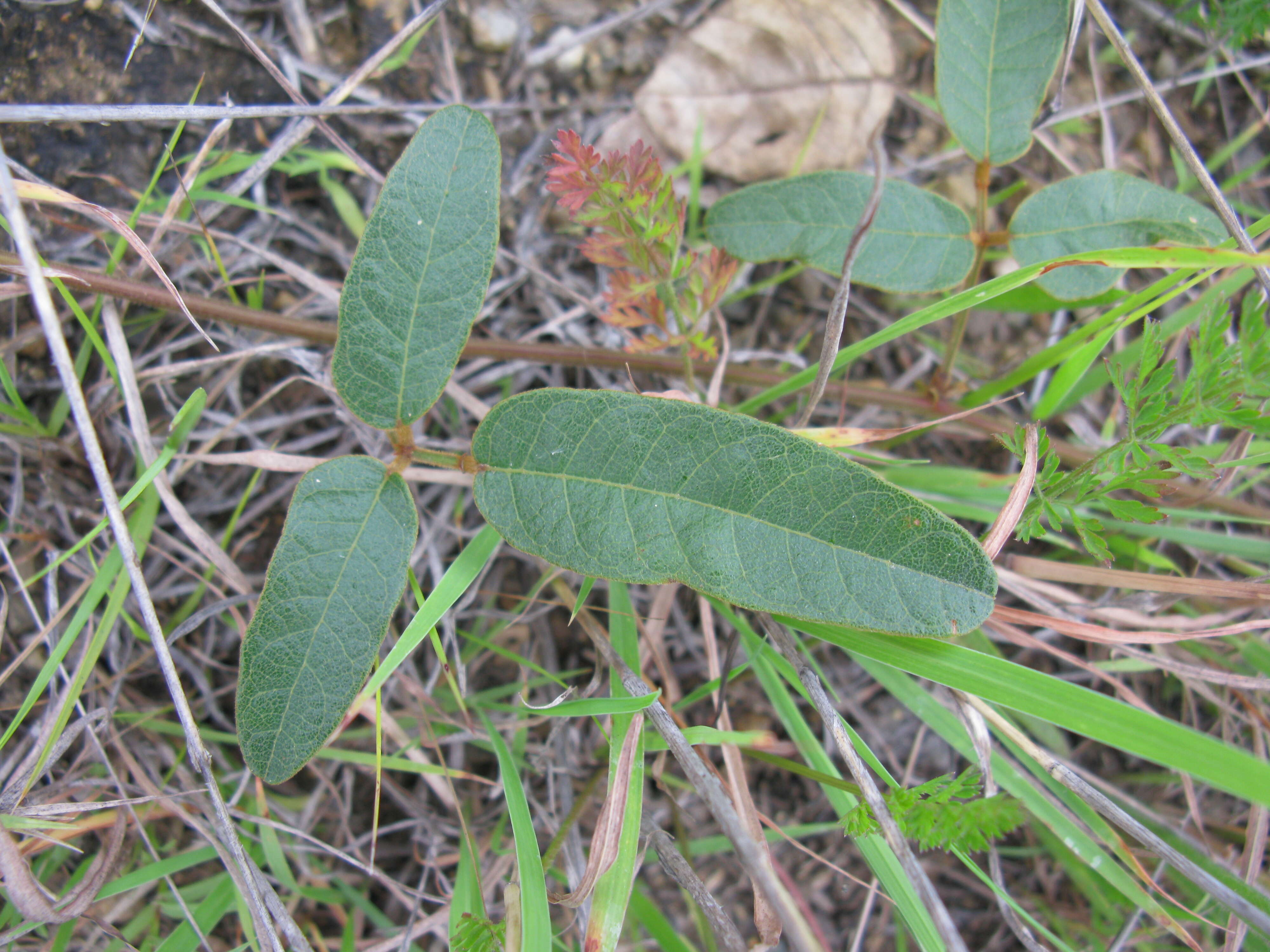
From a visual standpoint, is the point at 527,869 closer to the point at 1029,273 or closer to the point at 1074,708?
the point at 1074,708

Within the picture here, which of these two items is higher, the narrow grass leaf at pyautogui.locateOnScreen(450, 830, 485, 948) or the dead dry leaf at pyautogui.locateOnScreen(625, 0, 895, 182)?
the dead dry leaf at pyautogui.locateOnScreen(625, 0, 895, 182)

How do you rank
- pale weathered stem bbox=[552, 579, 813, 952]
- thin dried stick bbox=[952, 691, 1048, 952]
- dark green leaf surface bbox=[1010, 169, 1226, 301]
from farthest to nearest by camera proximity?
dark green leaf surface bbox=[1010, 169, 1226, 301]
thin dried stick bbox=[952, 691, 1048, 952]
pale weathered stem bbox=[552, 579, 813, 952]

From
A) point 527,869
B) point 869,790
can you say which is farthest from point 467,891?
point 869,790

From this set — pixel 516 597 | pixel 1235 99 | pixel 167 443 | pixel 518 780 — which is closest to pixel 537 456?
pixel 516 597

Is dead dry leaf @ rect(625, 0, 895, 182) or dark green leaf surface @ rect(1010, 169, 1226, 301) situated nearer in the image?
dark green leaf surface @ rect(1010, 169, 1226, 301)

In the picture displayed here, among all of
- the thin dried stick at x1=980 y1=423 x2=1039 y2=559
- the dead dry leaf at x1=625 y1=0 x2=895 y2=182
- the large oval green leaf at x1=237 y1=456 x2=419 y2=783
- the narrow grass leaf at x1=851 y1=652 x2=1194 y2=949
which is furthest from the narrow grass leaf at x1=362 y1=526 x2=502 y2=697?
the dead dry leaf at x1=625 y1=0 x2=895 y2=182

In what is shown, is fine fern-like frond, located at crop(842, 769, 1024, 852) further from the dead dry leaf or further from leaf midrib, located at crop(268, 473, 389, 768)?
the dead dry leaf

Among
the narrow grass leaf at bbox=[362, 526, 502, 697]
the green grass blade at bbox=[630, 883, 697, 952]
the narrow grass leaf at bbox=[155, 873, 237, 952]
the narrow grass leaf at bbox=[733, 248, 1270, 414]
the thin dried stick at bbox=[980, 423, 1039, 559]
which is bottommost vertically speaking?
the green grass blade at bbox=[630, 883, 697, 952]
